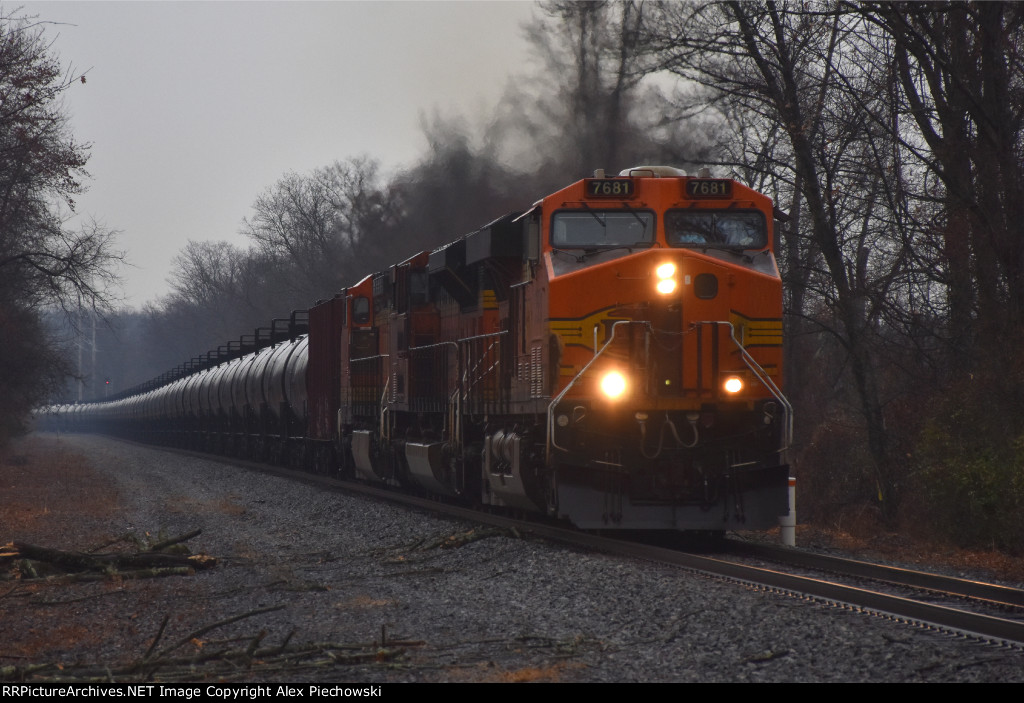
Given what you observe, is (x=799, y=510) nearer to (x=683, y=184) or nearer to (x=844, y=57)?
(x=844, y=57)

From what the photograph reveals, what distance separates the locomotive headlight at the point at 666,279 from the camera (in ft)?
35.8

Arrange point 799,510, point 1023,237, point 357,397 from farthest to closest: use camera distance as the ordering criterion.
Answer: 1. point 357,397
2. point 799,510
3. point 1023,237

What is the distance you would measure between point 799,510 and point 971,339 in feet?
14.5

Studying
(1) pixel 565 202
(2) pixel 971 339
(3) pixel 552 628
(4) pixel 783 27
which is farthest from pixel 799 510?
(3) pixel 552 628

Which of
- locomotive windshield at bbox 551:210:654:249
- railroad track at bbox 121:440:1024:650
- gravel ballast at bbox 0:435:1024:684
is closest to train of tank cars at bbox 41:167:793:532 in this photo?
locomotive windshield at bbox 551:210:654:249

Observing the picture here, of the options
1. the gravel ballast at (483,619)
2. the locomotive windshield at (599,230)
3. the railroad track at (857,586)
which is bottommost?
the gravel ballast at (483,619)

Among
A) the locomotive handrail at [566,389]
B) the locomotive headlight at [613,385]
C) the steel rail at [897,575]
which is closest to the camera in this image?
the steel rail at [897,575]

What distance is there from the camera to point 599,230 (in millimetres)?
11336

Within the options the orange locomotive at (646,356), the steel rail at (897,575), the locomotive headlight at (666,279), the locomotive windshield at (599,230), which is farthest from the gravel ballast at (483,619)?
the locomotive windshield at (599,230)

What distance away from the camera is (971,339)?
15055 millimetres

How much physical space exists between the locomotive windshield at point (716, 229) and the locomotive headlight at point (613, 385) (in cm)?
149

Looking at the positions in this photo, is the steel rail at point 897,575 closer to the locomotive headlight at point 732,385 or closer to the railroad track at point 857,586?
the railroad track at point 857,586

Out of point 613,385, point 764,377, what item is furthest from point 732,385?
point 613,385

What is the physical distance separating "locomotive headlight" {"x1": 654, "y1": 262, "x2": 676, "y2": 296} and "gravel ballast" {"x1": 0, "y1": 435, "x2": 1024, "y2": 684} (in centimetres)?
263
